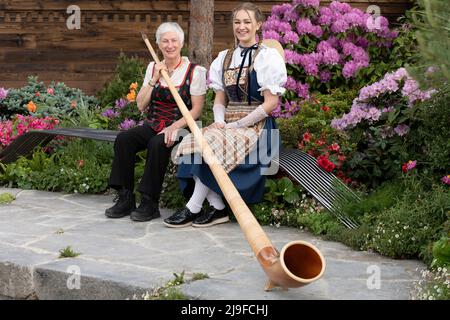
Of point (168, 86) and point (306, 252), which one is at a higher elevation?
point (168, 86)

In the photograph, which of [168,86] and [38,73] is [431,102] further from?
[38,73]

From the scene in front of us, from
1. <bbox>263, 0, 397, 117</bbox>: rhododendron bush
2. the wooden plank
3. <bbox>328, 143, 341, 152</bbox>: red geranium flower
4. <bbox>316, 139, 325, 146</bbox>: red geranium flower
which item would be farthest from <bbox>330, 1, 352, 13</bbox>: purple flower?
<bbox>328, 143, 341, 152</bbox>: red geranium flower

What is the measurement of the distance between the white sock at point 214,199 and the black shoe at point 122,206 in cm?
65

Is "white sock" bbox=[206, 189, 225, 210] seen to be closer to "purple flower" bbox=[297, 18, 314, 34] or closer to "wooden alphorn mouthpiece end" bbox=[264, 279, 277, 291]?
"wooden alphorn mouthpiece end" bbox=[264, 279, 277, 291]

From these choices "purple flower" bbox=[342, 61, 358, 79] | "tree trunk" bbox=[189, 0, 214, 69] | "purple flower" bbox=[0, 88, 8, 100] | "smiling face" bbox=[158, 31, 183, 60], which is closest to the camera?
"smiling face" bbox=[158, 31, 183, 60]

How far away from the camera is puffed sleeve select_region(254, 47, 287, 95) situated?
557 cm

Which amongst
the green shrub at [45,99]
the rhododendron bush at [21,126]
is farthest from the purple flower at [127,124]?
the green shrub at [45,99]

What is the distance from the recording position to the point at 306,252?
3.92 m

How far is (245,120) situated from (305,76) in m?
2.62

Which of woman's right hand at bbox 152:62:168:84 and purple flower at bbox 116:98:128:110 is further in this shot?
purple flower at bbox 116:98:128:110

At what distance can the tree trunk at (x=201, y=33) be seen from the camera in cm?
810

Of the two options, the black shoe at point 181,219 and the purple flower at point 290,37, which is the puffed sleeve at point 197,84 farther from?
the purple flower at point 290,37

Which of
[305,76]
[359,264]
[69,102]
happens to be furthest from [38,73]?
[359,264]

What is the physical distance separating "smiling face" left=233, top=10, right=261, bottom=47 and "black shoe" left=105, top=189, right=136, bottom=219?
144cm
